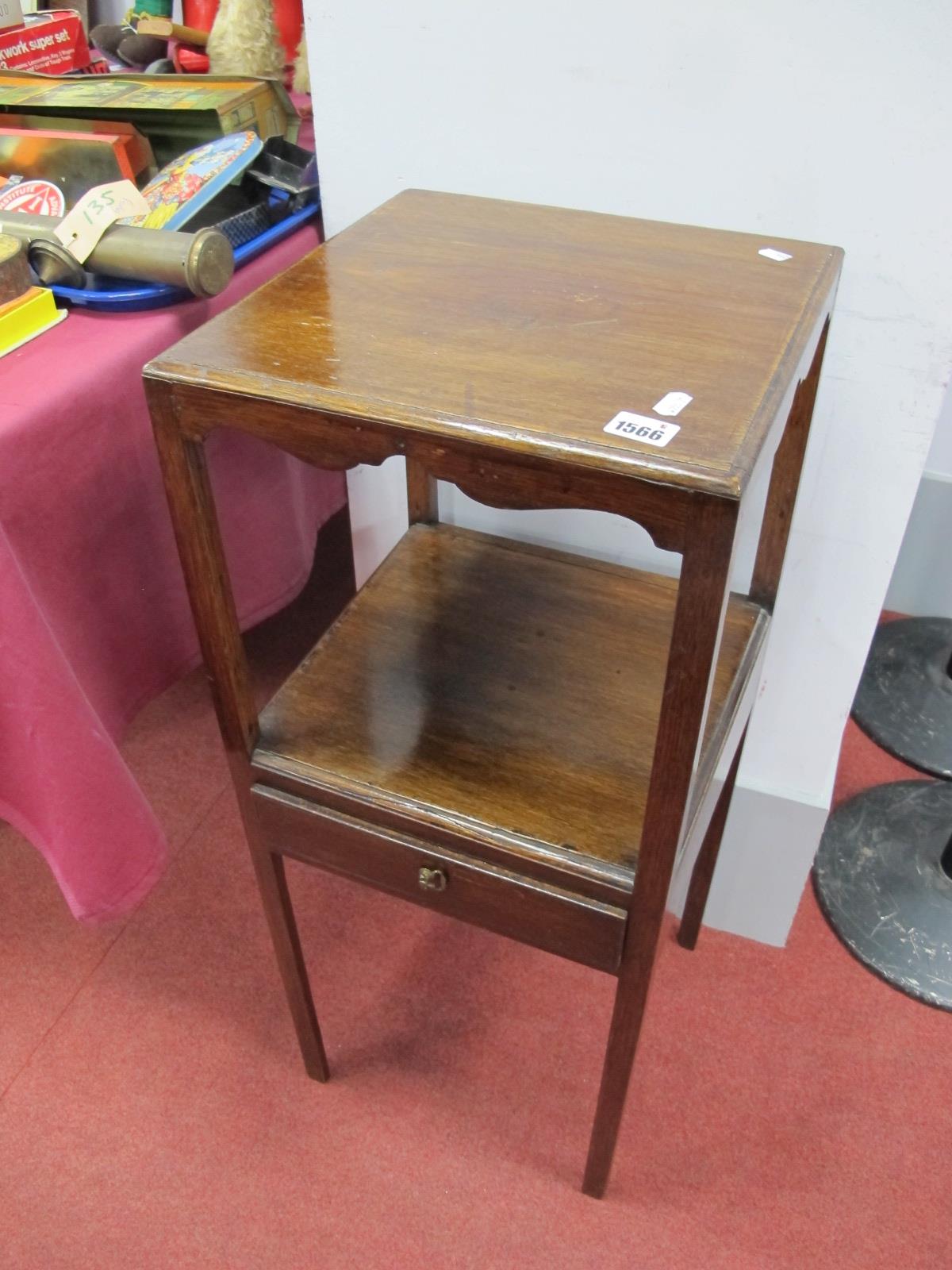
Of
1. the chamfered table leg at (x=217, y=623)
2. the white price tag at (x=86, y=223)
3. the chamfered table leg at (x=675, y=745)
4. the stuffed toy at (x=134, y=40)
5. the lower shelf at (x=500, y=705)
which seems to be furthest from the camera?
the stuffed toy at (x=134, y=40)

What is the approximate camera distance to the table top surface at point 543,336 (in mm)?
516

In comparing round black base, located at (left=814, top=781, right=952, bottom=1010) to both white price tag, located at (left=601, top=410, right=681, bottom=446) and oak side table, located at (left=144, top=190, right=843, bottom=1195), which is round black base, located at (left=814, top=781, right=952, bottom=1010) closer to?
oak side table, located at (left=144, top=190, right=843, bottom=1195)

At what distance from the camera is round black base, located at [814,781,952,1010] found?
3.85 feet

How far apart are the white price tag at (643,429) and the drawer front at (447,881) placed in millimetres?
347

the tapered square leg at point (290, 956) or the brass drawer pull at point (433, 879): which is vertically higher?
the brass drawer pull at point (433, 879)

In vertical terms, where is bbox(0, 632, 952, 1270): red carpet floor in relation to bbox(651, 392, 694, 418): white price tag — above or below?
below

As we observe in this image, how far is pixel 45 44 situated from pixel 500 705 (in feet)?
3.53

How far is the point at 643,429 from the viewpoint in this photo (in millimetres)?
511

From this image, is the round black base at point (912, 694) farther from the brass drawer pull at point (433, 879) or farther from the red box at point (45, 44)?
the red box at point (45, 44)

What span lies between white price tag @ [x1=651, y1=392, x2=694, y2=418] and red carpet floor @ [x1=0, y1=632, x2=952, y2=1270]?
2.66ft

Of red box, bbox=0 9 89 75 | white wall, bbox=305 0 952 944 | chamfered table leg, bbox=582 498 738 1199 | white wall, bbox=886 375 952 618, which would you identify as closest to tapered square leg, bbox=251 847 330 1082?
chamfered table leg, bbox=582 498 738 1199

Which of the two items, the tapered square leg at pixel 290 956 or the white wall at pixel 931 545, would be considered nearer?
the tapered square leg at pixel 290 956

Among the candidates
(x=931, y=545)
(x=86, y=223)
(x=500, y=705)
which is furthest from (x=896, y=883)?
(x=86, y=223)

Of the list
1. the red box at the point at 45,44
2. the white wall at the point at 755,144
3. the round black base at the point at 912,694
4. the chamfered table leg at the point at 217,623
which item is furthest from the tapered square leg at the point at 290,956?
the red box at the point at 45,44
